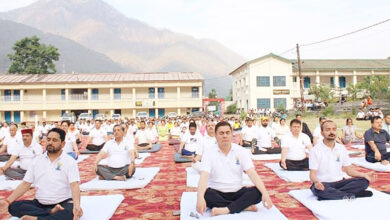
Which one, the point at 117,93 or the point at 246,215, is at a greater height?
the point at 117,93

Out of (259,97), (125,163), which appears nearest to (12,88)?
(259,97)

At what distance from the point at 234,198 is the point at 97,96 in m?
34.7

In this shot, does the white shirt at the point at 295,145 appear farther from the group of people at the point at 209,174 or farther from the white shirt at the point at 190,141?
the white shirt at the point at 190,141

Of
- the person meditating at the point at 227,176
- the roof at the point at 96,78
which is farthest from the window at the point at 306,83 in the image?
the person meditating at the point at 227,176

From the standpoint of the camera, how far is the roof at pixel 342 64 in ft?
125

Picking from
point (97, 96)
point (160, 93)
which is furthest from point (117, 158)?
point (97, 96)

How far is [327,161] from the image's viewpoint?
14.8ft

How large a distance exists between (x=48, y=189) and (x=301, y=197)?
3478 mm

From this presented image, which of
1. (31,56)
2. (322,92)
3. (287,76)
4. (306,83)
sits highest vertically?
A: (31,56)

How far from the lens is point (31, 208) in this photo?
3.76 meters

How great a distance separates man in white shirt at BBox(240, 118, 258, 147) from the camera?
11266 millimetres

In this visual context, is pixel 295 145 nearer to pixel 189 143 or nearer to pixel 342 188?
pixel 342 188

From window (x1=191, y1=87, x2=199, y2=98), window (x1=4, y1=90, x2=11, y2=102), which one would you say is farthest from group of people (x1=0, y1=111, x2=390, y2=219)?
window (x1=4, y1=90, x2=11, y2=102)

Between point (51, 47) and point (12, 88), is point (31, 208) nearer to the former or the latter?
point (12, 88)
